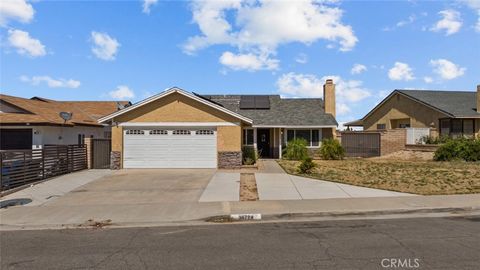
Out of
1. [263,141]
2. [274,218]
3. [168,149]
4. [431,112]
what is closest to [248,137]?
[263,141]

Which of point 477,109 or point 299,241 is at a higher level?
point 477,109

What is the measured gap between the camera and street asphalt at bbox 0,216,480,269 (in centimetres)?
605

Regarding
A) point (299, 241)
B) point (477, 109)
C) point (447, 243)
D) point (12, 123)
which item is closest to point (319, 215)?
point (299, 241)

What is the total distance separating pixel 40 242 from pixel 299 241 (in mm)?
4804

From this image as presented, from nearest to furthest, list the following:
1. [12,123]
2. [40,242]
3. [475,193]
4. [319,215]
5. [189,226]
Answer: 1. [40,242]
2. [189,226]
3. [319,215]
4. [475,193]
5. [12,123]

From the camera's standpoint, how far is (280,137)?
95.2 feet

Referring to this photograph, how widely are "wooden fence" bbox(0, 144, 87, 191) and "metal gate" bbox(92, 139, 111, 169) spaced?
507 millimetres

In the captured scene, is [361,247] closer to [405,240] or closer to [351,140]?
[405,240]

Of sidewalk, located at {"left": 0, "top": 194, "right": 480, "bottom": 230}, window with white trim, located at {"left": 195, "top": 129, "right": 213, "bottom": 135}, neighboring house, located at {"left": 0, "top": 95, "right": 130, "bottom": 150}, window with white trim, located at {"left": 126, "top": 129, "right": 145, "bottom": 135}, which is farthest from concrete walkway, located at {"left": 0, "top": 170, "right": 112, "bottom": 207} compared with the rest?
window with white trim, located at {"left": 195, "top": 129, "right": 213, "bottom": 135}

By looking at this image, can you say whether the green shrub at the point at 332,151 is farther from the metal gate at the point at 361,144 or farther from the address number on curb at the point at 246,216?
the address number on curb at the point at 246,216

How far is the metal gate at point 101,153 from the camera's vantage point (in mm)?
21625

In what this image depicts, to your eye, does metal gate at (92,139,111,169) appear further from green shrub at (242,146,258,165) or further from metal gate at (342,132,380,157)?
metal gate at (342,132,380,157)

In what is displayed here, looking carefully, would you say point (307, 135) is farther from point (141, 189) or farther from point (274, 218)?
point (274, 218)

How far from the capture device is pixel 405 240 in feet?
23.9
